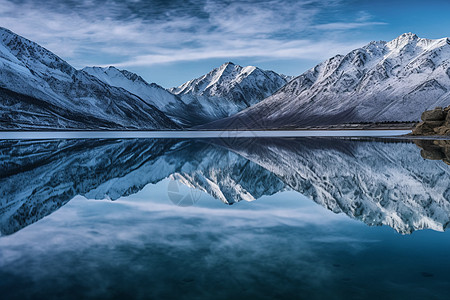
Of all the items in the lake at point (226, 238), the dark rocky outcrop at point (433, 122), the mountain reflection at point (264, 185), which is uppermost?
the dark rocky outcrop at point (433, 122)

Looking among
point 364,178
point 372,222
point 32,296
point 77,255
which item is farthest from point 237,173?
point 32,296

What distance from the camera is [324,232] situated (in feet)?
47.8

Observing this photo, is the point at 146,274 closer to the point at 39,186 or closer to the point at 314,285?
the point at 314,285

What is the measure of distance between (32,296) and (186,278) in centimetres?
319

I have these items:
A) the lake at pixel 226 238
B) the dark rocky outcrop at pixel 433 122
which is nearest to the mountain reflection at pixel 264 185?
the lake at pixel 226 238

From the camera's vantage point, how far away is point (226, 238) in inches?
536

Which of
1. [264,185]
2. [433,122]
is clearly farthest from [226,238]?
[433,122]

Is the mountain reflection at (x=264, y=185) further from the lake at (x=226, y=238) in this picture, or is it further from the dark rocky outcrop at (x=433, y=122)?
the dark rocky outcrop at (x=433, y=122)

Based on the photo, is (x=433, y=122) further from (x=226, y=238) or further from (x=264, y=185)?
(x=226, y=238)

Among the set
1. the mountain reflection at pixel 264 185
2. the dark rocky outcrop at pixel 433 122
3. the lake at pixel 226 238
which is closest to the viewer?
the lake at pixel 226 238

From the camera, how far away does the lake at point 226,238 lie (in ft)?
30.9

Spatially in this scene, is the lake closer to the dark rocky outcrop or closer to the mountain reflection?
the mountain reflection

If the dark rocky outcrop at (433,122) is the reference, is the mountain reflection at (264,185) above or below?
below

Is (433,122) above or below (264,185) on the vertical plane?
above
